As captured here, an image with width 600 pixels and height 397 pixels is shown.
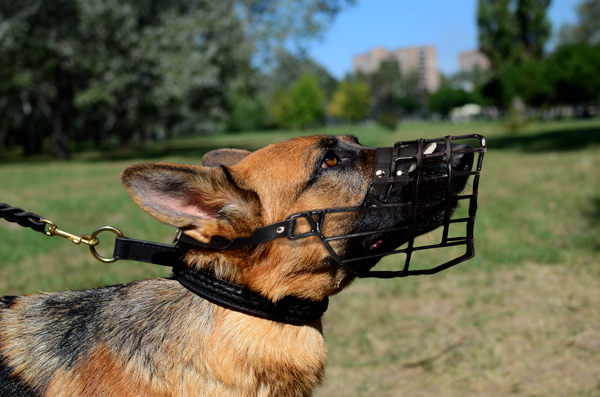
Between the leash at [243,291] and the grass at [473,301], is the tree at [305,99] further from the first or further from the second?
the leash at [243,291]

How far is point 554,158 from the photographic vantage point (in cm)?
1670

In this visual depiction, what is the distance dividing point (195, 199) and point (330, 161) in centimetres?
76

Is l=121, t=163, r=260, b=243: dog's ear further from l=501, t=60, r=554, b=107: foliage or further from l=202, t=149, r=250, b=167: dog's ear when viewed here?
l=501, t=60, r=554, b=107: foliage

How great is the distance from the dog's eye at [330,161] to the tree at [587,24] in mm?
77191

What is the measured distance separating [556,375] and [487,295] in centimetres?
173

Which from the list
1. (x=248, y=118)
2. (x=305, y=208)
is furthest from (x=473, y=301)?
A: (x=248, y=118)

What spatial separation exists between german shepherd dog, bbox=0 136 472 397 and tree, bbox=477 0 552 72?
56940 millimetres

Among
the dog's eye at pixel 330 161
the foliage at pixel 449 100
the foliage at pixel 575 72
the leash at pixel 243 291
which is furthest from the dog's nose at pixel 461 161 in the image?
the foliage at pixel 449 100

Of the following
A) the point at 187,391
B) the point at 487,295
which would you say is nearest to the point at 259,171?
the point at 187,391

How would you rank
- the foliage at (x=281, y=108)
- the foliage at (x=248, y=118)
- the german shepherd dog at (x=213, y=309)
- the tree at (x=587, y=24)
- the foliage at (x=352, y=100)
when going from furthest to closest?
the foliage at (x=352, y=100)
the foliage at (x=281, y=108)
the foliage at (x=248, y=118)
the tree at (x=587, y=24)
the german shepherd dog at (x=213, y=309)

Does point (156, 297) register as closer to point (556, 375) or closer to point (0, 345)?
point (0, 345)

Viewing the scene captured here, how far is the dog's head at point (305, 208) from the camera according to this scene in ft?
7.32

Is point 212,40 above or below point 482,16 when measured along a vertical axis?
below

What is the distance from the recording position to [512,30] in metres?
52.1
